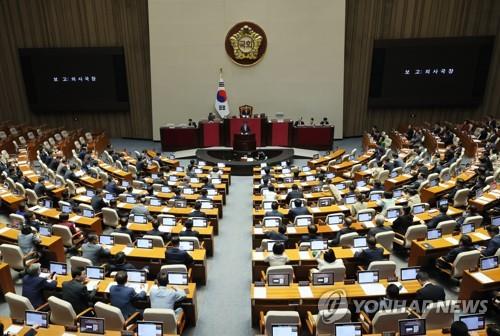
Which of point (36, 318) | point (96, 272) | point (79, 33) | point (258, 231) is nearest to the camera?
point (36, 318)

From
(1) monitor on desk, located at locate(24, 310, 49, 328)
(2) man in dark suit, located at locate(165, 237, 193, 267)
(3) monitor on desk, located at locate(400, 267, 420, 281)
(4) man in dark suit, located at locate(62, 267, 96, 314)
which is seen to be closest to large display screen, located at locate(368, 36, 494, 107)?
(3) monitor on desk, located at locate(400, 267, 420, 281)

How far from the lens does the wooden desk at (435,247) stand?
786 cm

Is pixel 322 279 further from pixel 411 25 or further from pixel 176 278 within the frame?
pixel 411 25

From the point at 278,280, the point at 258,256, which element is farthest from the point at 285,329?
the point at 258,256

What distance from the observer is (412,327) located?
204 inches

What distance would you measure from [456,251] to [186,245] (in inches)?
204

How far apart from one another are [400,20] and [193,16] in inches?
415

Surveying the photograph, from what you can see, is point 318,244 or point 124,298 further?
point 318,244

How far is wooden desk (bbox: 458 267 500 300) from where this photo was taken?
648 cm

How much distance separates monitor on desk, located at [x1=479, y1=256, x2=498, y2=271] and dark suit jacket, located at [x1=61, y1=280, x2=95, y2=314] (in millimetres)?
6510

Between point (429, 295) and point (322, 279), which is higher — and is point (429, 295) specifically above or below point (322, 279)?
above

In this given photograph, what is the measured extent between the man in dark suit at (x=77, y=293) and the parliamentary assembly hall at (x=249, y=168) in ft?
0.09

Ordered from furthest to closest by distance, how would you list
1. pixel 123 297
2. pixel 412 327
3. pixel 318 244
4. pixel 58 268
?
pixel 318 244, pixel 58 268, pixel 123 297, pixel 412 327

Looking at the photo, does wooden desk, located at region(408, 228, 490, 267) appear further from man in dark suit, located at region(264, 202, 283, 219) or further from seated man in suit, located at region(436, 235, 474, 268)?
man in dark suit, located at region(264, 202, 283, 219)
